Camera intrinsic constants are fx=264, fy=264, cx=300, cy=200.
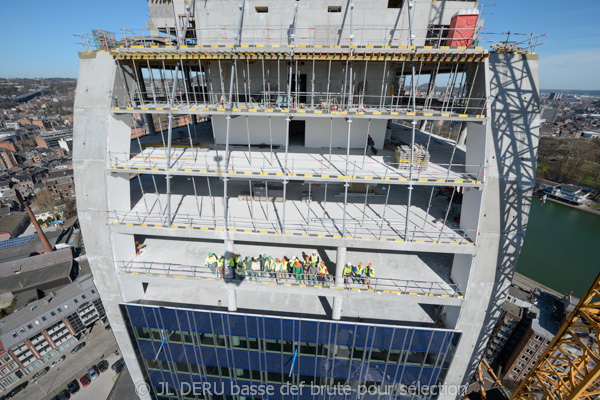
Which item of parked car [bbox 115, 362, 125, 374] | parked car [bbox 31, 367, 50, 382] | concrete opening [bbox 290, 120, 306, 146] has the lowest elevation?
parked car [bbox 31, 367, 50, 382]

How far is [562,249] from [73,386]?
79.2 m

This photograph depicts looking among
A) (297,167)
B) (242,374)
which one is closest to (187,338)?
(242,374)

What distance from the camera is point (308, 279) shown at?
13367 mm

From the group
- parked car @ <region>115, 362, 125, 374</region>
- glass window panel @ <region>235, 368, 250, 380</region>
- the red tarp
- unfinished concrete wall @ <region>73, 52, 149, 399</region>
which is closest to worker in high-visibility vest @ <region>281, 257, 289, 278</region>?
glass window panel @ <region>235, 368, 250, 380</region>

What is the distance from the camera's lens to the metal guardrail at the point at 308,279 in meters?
13.1

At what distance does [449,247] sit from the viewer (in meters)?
12.0

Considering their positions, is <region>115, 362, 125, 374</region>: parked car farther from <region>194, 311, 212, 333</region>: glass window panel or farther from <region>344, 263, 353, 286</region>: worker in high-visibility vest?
<region>344, 263, 353, 286</region>: worker in high-visibility vest

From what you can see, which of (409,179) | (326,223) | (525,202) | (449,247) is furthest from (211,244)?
(525,202)

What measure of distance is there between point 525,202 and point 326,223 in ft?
28.5

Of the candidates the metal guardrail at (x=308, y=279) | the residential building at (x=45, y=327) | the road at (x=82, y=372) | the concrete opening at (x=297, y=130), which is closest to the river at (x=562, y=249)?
the metal guardrail at (x=308, y=279)

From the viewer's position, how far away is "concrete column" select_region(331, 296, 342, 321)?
13.6 metres

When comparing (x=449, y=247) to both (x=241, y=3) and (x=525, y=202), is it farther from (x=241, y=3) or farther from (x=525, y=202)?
(x=241, y=3)

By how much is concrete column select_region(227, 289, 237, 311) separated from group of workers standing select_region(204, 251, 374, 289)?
0.95 m

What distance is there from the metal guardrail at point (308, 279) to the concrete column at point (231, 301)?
0.85 m
